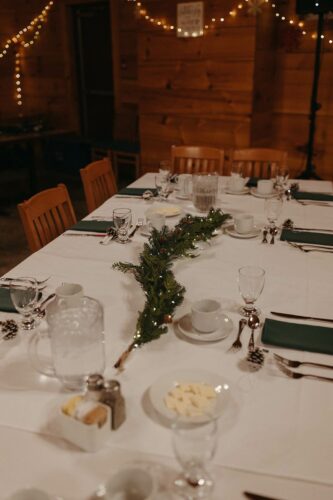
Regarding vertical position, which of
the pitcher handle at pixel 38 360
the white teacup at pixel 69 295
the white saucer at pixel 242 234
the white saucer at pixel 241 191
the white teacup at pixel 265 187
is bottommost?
the pitcher handle at pixel 38 360

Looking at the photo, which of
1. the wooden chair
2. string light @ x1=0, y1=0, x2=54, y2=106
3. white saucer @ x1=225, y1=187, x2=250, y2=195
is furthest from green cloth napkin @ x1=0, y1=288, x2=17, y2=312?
string light @ x1=0, y1=0, x2=54, y2=106

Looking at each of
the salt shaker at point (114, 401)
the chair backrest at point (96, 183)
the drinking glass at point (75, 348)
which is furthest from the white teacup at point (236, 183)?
the salt shaker at point (114, 401)

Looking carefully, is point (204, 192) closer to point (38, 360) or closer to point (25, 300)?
point (25, 300)

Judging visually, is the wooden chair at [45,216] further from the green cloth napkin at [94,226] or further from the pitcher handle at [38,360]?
the pitcher handle at [38,360]

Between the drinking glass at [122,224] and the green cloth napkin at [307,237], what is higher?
the drinking glass at [122,224]

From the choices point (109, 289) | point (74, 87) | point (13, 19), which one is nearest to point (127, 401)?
point (109, 289)

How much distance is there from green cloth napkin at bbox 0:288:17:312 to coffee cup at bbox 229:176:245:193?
1456 mm

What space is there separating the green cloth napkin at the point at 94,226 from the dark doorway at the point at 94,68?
13.1 feet

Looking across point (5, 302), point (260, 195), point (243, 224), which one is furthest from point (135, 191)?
point (5, 302)

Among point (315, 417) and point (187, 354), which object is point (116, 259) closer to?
point (187, 354)

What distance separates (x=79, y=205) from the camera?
4.91 m

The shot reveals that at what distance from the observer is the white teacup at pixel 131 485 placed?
30.2 inches

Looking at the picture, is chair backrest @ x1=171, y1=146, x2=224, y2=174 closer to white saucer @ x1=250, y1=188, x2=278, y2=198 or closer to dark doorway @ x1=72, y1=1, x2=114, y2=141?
white saucer @ x1=250, y1=188, x2=278, y2=198

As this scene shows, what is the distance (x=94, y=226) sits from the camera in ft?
6.88
